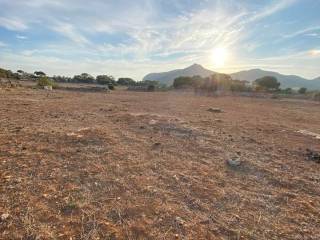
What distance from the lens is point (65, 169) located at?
16.4ft

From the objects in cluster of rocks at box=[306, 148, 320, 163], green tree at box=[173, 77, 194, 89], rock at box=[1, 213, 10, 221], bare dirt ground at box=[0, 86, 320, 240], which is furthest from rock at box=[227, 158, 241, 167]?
green tree at box=[173, 77, 194, 89]

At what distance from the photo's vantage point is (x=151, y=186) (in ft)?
14.9

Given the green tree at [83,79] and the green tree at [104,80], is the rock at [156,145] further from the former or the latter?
the green tree at [83,79]

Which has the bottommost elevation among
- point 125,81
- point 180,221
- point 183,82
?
point 125,81

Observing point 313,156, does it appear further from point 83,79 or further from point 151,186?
point 83,79

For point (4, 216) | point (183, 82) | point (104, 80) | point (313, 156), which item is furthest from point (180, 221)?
point (104, 80)

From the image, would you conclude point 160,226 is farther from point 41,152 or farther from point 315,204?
point 41,152

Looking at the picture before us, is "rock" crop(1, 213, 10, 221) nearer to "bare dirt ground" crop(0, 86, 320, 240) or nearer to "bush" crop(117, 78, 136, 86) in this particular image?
"bare dirt ground" crop(0, 86, 320, 240)

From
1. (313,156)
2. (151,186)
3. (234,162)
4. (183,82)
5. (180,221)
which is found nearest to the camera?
(180,221)

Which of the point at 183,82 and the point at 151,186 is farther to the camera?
the point at 183,82

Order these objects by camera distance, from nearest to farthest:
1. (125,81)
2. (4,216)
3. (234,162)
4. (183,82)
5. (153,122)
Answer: (4,216) < (234,162) < (153,122) < (183,82) < (125,81)

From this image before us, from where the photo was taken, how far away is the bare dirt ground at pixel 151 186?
3357mm

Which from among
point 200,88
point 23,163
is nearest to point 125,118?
point 23,163

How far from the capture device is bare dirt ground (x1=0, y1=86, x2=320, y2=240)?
11.0ft
